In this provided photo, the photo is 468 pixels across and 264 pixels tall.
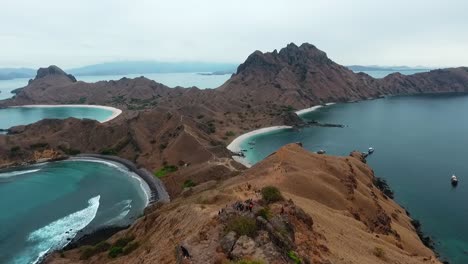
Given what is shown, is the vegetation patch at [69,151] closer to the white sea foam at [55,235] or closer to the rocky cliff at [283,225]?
the white sea foam at [55,235]

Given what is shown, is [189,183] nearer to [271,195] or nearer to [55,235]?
[55,235]

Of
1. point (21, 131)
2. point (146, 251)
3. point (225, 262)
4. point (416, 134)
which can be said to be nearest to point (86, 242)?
point (146, 251)

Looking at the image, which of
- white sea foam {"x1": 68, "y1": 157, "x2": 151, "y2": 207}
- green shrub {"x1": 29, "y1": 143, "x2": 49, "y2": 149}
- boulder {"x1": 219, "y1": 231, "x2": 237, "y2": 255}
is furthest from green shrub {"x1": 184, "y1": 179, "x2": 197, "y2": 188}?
green shrub {"x1": 29, "y1": 143, "x2": 49, "y2": 149}

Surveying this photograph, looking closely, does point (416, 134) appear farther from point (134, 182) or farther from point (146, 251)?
point (146, 251)

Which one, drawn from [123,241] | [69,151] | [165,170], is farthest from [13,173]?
[123,241]

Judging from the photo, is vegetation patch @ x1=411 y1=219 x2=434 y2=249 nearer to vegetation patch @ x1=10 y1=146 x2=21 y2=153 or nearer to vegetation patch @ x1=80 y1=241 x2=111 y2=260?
vegetation patch @ x1=80 y1=241 x2=111 y2=260

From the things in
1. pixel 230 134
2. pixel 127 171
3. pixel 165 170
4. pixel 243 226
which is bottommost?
pixel 230 134
